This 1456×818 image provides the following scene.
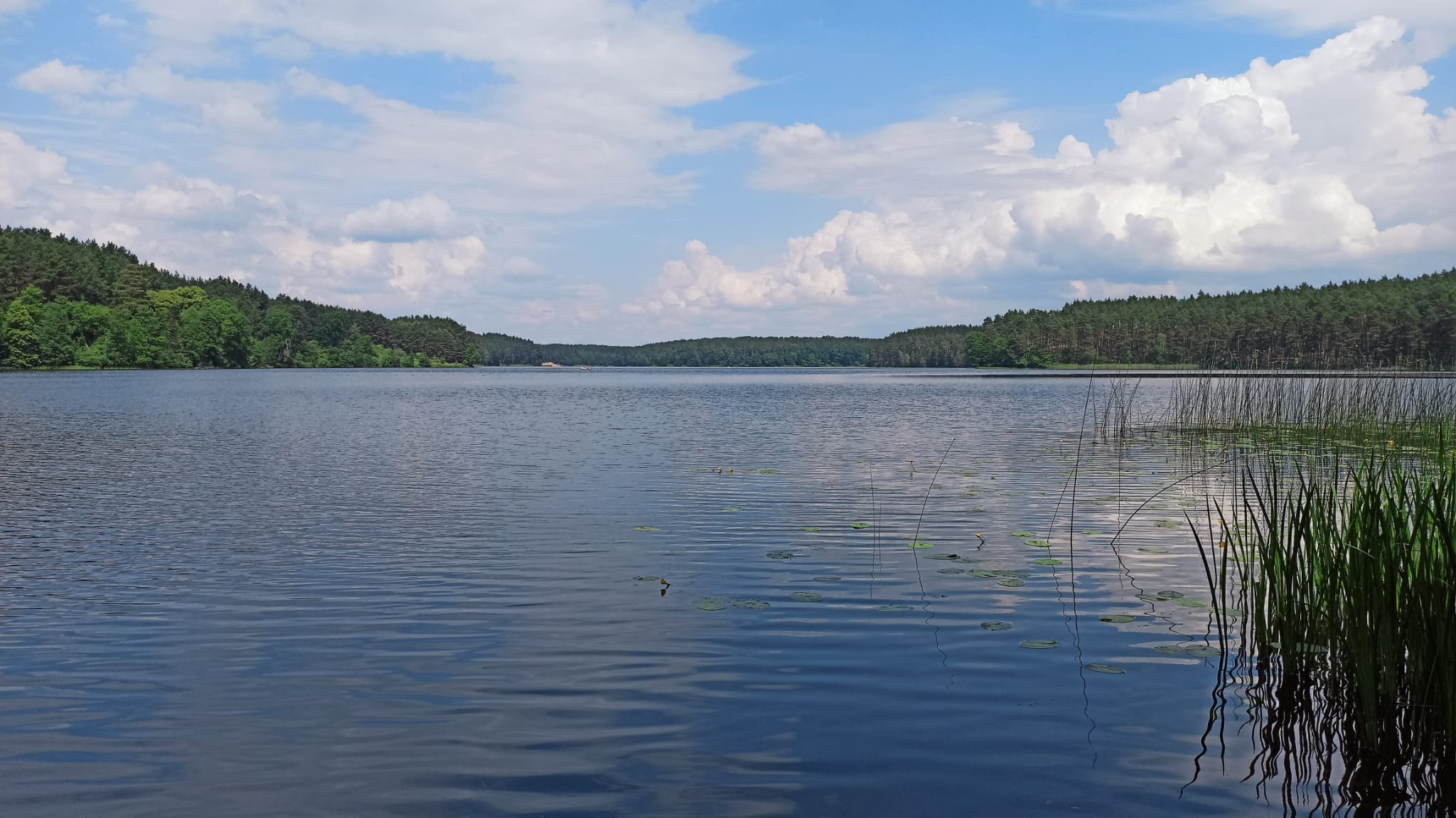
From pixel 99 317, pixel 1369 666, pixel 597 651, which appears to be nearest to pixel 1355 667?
pixel 1369 666

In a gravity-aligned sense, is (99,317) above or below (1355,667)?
above

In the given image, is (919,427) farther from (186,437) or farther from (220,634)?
(220,634)

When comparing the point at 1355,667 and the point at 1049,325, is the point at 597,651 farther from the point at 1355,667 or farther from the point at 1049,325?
the point at 1049,325

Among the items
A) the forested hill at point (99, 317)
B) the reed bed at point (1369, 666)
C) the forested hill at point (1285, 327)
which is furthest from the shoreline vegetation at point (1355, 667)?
the forested hill at point (99, 317)

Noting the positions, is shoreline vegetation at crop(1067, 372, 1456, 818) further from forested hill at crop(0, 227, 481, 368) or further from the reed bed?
forested hill at crop(0, 227, 481, 368)

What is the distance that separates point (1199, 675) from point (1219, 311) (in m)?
181

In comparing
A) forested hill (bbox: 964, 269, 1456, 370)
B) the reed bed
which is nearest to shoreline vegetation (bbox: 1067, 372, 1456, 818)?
the reed bed

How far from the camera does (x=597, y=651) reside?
9.81m

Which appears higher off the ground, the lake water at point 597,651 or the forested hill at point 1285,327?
the forested hill at point 1285,327

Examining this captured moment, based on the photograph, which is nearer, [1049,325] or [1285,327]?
[1285,327]

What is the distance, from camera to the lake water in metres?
6.70

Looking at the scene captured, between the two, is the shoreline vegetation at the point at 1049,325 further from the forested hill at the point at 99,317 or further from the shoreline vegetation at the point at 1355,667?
the shoreline vegetation at the point at 1355,667

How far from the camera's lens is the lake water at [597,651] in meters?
6.70

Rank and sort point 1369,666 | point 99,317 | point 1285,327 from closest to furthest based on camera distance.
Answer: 1. point 1369,666
2. point 1285,327
3. point 99,317
